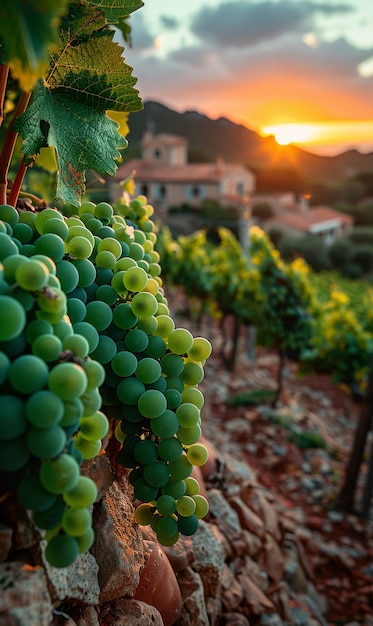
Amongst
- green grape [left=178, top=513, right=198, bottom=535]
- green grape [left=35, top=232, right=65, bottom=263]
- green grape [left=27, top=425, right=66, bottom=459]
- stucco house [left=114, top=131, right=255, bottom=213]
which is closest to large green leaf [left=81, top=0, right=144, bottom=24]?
green grape [left=35, top=232, right=65, bottom=263]

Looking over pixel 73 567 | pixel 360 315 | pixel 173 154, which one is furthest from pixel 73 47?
pixel 173 154

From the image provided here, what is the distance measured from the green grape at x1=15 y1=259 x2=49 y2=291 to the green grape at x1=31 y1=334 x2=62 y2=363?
0.09m

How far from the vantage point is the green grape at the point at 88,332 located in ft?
3.71

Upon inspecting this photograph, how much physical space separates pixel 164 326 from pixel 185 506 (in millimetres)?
440

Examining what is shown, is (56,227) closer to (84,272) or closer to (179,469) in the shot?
(84,272)

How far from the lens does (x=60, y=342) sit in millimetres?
958

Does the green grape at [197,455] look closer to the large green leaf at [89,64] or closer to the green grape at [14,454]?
the green grape at [14,454]

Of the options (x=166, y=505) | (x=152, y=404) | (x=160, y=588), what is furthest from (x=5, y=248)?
(x=160, y=588)

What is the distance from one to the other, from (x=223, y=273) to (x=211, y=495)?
9291 mm

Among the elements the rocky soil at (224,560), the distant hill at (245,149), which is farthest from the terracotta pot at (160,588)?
the distant hill at (245,149)

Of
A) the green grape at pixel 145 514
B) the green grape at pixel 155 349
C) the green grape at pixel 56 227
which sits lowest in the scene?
the green grape at pixel 145 514

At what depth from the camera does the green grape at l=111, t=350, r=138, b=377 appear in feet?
4.07

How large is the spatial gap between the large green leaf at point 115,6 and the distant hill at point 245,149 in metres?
58.7

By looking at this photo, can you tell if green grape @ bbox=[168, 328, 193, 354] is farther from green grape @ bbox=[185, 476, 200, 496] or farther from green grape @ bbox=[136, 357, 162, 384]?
green grape @ bbox=[185, 476, 200, 496]
